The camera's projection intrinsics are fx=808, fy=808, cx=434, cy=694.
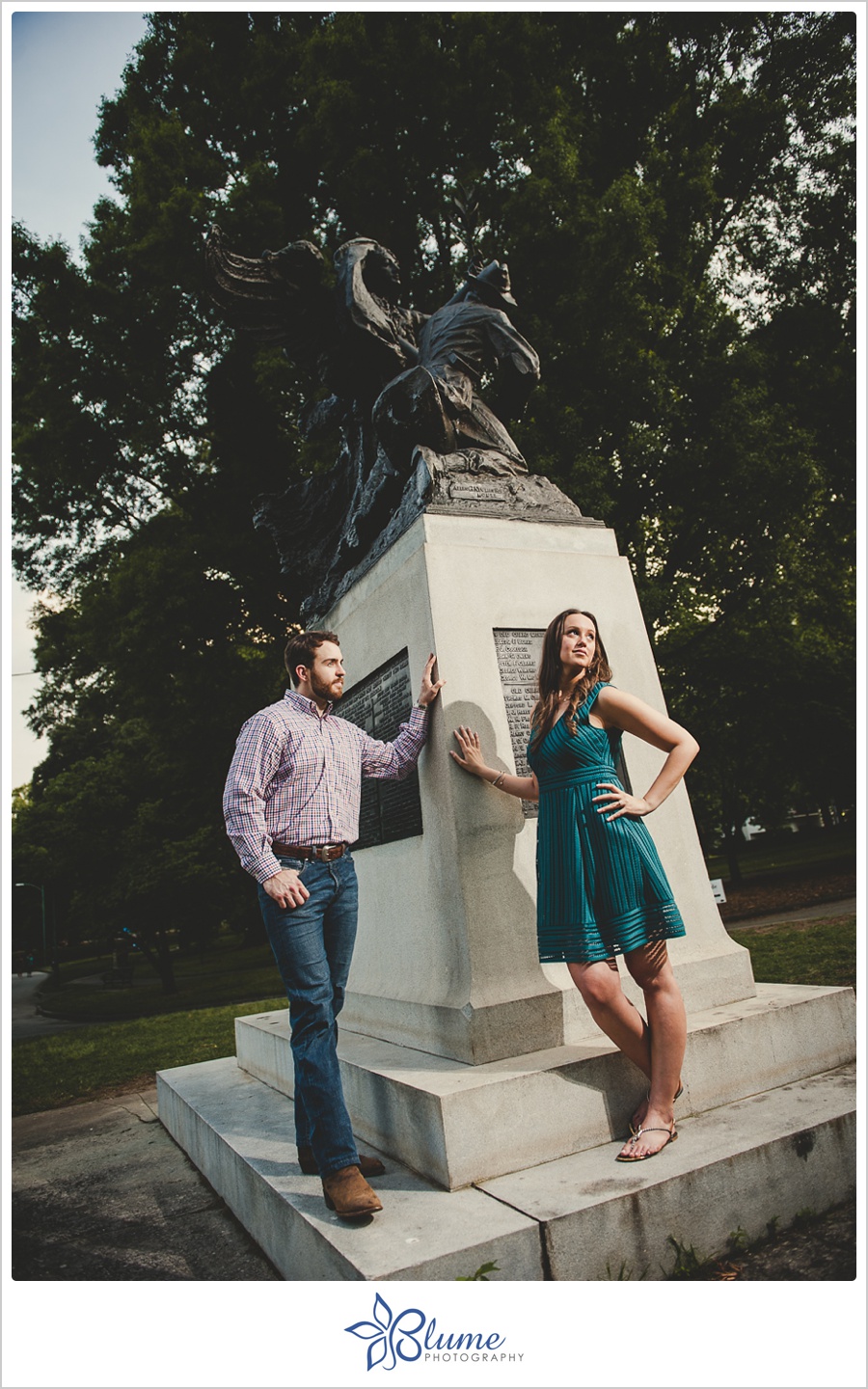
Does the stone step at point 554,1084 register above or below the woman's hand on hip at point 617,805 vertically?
below

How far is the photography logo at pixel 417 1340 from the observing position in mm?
2158

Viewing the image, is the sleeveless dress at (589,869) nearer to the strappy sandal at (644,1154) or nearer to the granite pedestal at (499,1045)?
the granite pedestal at (499,1045)

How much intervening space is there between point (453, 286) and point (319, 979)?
1385 cm

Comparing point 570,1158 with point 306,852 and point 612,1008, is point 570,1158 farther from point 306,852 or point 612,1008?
point 306,852

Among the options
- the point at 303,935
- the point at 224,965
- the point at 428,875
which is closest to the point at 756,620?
the point at 428,875

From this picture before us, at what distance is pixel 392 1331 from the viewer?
2.17 metres

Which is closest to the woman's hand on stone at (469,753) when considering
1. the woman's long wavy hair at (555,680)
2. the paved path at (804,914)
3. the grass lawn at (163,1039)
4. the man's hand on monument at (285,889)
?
the woman's long wavy hair at (555,680)

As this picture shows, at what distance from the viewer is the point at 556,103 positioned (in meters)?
12.3

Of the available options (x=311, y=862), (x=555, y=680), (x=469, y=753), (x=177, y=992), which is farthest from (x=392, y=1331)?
(x=177, y=992)

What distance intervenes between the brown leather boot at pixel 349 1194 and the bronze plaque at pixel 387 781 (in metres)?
1.47

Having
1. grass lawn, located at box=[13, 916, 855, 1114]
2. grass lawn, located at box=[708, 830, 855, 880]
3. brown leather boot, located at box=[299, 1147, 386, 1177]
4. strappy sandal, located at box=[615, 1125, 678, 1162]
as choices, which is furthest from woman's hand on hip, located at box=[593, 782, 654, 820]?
grass lawn, located at box=[708, 830, 855, 880]

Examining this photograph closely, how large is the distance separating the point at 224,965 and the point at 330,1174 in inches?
967

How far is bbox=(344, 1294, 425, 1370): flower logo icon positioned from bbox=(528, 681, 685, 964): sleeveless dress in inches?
41.3

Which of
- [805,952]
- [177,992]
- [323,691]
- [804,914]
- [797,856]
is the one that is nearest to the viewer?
[323,691]
